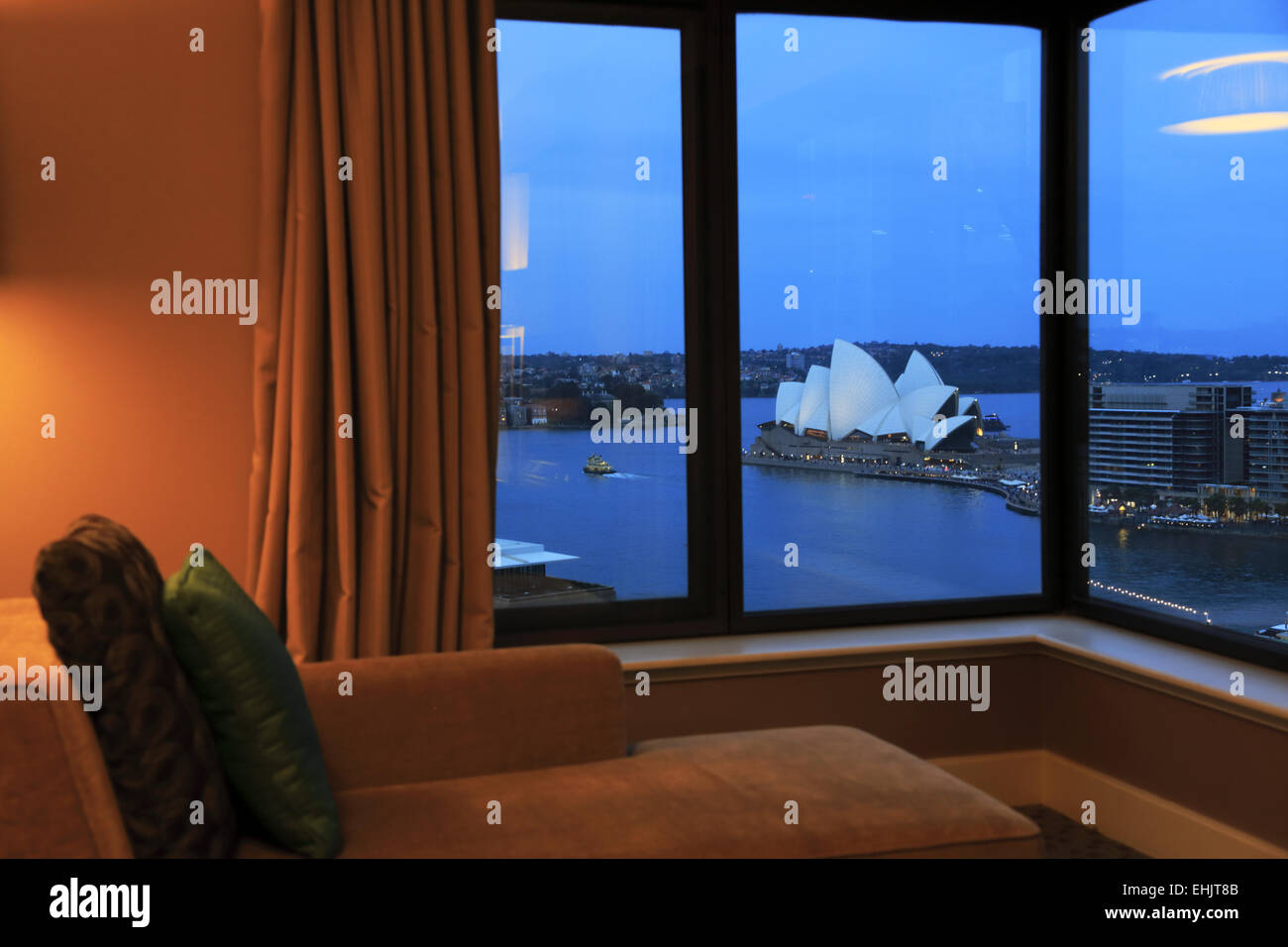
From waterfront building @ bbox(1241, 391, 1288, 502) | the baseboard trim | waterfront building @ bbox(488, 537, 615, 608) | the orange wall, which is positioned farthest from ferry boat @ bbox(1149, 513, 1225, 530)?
the orange wall

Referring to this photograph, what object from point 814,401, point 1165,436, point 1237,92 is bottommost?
point 1165,436

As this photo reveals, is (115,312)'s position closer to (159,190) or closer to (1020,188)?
(159,190)

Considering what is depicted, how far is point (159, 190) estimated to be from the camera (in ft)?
9.66

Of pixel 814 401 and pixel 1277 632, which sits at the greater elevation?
pixel 814 401

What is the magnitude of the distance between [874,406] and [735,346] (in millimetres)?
512

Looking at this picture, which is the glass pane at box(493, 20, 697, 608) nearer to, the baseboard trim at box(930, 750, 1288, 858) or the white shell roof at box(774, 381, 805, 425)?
the white shell roof at box(774, 381, 805, 425)

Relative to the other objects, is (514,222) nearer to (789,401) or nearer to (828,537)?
(789,401)

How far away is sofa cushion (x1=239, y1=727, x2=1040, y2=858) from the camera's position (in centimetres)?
190

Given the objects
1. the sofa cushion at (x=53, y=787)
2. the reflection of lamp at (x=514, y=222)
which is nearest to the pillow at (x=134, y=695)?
the sofa cushion at (x=53, y=787)

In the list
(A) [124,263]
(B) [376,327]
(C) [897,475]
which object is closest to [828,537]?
(C) [897,475]

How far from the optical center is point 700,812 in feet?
6.57

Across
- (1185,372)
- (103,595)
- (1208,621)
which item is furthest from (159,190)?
(1208,621)

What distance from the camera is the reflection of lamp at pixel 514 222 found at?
328 cm
